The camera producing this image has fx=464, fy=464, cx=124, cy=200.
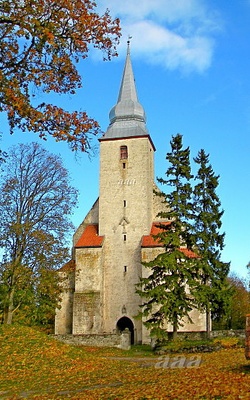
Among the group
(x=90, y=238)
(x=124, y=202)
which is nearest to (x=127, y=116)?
(x=124, y=202)

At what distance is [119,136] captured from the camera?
35344 mm

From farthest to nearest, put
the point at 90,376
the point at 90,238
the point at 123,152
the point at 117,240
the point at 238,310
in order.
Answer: the point at 238,310 → the point at 123,152 → the point at 90,238 → the point at 117,240 → the point at 90,376

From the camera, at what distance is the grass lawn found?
7230mm

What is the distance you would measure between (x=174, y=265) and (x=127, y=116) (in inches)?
674

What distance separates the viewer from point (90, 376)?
11.6 metres

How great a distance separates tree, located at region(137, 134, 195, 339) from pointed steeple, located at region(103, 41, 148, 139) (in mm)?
11675

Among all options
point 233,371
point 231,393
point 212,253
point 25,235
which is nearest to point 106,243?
point 212,253

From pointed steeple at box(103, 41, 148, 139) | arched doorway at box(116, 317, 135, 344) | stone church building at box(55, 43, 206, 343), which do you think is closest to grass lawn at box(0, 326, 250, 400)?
stone church building at box(55, 43, 206, 343)

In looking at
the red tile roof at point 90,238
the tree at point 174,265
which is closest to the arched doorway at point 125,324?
the red tile roof at point 90,238

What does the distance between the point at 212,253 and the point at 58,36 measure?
2151 cm

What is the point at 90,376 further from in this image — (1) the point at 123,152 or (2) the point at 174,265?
(1) the point at 123,152

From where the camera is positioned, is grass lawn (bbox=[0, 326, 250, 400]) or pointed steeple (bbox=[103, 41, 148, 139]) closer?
grass lawn (bbox=[0, 326, 250, 400])

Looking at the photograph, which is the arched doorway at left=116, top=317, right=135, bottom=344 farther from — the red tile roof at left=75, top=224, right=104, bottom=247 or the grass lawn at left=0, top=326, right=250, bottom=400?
the grass lawn at left=0, top=326, right=250, bottom=400

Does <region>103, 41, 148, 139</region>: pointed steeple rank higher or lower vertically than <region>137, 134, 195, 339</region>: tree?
higher
